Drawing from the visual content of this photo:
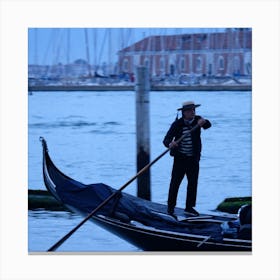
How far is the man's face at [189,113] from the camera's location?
37.7 feet

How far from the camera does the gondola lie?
37.6 feet

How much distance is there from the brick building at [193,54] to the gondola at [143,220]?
3.06ft

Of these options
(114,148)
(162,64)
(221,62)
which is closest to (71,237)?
(114,148)

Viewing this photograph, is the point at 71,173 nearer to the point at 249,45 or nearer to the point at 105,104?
the point at 105,104

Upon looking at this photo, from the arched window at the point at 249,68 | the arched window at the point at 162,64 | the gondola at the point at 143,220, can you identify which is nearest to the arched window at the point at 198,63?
the arched window at the point at 162,64

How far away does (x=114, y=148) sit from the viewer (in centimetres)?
1152

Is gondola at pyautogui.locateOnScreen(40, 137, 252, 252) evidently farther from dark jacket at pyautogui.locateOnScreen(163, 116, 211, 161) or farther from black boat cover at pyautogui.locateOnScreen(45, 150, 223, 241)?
dark jacket at pyautogui.locateOnScreen(163, 116, 211, 161)

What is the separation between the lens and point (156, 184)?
1153cm

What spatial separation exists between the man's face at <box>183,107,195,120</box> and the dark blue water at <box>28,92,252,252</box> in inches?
1.8

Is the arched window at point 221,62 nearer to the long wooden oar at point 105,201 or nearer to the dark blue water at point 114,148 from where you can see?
the dark blue water at point 114,148

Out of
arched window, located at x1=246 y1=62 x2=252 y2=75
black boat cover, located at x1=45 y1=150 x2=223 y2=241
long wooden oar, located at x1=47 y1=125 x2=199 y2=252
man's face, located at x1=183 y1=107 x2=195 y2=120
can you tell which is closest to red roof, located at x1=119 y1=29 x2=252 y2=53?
arched window, located at x1=246 y1=62 x2=252 y2=75
